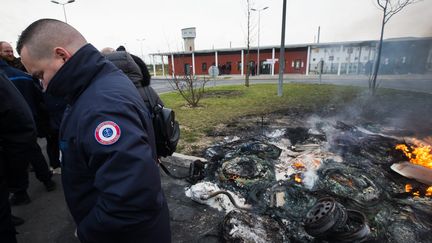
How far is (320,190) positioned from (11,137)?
153 inches

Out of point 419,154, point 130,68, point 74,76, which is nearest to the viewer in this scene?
point 74,76

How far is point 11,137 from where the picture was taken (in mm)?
2432

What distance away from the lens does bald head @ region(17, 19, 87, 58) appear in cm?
131

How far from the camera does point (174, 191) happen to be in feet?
12.9

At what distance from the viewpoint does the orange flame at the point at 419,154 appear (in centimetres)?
449

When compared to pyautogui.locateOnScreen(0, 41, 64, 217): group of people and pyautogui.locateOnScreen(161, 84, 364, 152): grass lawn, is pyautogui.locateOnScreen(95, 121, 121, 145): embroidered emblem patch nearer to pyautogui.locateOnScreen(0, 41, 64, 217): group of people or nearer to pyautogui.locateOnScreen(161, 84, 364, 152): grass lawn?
pyautogui.locateOnScreen(0, 41, 64, 217): group of people

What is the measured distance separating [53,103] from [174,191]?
219 centimetres

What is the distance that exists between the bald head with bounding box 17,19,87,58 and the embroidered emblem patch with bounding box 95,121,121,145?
0.54 meters

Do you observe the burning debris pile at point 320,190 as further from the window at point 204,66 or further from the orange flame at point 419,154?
the window at point 204,66

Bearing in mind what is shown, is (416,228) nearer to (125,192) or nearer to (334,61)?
(125,192)

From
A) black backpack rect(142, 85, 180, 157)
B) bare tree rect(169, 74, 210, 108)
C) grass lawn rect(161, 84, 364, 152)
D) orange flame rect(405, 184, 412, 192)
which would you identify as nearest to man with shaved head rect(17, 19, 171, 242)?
black backpack rect(142, 85, 180, 157)

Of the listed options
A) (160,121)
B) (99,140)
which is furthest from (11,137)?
(99,140)

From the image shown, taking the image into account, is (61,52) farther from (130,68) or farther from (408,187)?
(408,187)

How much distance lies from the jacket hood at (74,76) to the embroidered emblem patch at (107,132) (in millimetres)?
316
